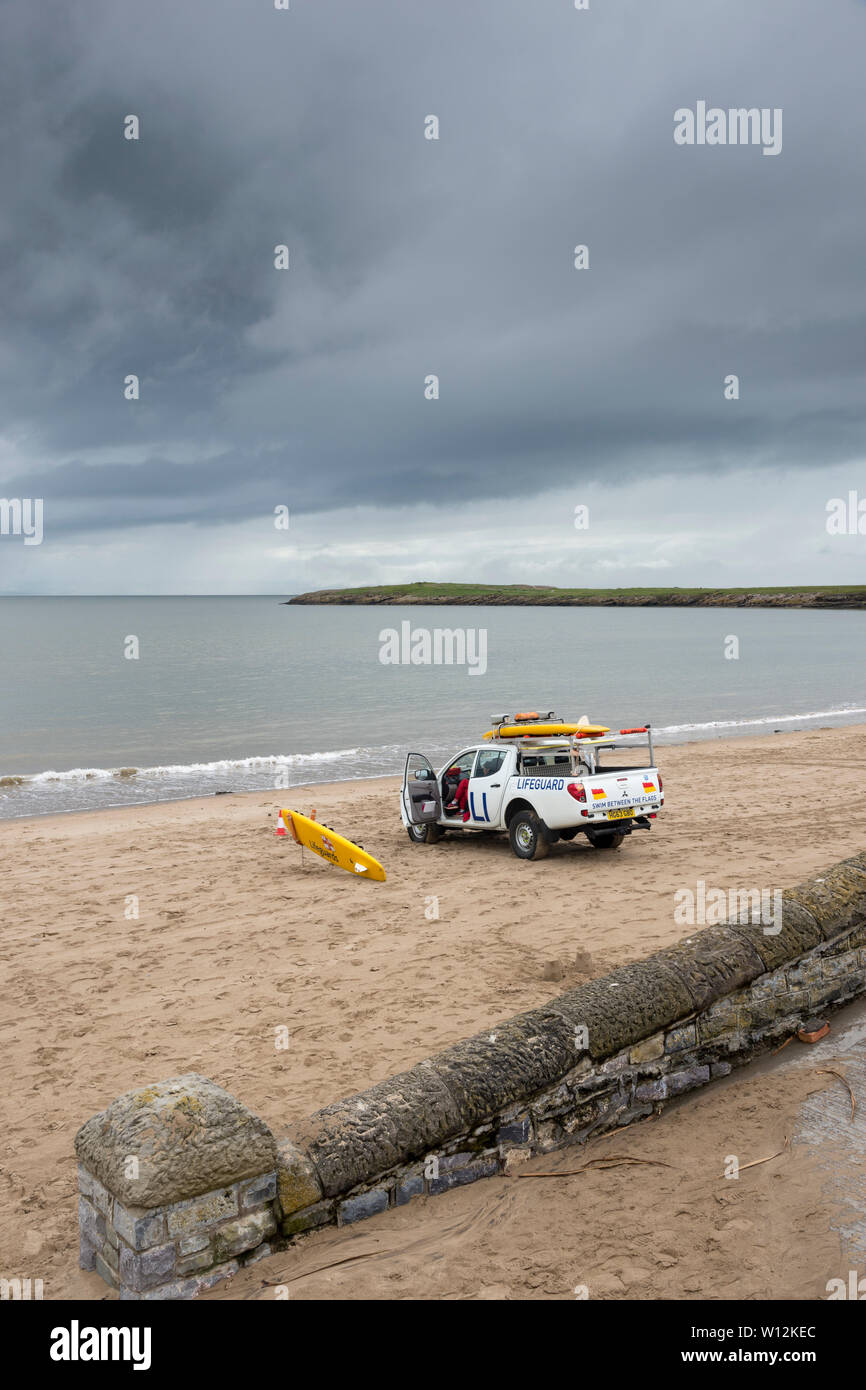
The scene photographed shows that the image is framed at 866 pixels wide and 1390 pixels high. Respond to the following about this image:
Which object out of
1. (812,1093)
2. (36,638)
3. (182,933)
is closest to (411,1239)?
(812,1093)

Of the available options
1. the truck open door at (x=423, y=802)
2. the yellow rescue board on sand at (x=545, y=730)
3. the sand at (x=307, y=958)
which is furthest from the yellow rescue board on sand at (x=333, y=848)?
the yellow rescue board on sand at (x=545, y=730)

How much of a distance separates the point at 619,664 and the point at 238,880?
5975 cm

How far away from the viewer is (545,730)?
14227 mm

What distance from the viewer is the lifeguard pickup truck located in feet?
43.4

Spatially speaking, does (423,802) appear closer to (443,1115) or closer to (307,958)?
(307,958)

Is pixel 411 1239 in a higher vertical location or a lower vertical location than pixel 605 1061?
lower

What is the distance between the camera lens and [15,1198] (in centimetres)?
552

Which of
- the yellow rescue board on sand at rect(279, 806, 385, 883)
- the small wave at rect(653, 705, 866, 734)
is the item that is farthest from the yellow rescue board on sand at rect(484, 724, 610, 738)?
the small wave at rect(653, 705, 866, 734)

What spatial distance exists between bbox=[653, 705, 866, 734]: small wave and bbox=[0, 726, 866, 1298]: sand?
16998mm

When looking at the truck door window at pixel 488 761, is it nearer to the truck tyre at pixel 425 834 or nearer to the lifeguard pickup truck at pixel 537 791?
the lifeguard pickup truck at pixel 537 791

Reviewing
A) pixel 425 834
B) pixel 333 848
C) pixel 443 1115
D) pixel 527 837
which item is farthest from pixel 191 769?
pixel 443 1115

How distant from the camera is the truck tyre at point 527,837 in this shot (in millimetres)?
13727

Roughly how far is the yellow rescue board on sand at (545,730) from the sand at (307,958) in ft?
6.14
